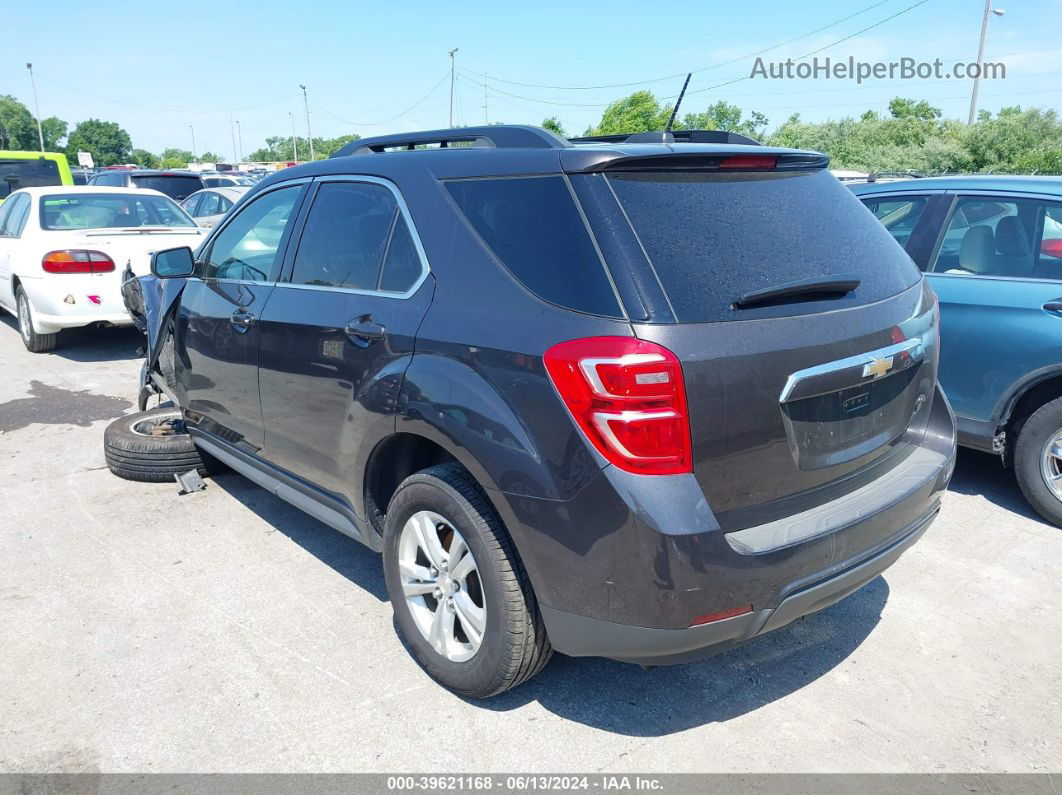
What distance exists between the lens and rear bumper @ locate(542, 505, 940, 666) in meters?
2.26

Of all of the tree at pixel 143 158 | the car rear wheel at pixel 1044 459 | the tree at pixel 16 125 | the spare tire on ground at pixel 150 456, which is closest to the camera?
the car rear wheel at pixel 1044 459

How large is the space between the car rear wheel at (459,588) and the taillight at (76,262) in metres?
6.52

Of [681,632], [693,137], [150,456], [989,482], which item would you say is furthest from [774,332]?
[150,456]

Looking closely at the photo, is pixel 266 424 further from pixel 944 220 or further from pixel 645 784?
pixel 944 220

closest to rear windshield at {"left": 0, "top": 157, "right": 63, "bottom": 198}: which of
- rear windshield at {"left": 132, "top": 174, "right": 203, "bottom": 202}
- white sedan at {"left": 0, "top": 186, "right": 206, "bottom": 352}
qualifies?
rear windshield at {"left": 132, "top": 174, "right": 203, "bottom": 202}

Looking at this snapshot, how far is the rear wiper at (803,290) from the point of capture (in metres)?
2.36

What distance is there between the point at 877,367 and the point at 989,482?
3.04 metres

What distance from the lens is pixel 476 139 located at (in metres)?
3.09

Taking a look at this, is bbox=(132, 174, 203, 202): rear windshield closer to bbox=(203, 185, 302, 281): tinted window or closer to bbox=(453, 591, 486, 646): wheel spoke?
bbox=(203, 185, 302, 281): tinted window

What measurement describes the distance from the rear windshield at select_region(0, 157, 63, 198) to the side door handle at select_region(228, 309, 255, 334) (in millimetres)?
11970

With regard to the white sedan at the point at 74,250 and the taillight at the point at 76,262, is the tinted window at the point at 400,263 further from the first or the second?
the taillight at the point at 76,262

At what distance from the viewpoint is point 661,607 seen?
2211 mm

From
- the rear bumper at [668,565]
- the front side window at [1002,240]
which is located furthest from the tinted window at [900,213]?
the rear bumper at [668,565]

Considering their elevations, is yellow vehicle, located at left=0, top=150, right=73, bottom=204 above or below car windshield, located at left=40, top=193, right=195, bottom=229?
above
